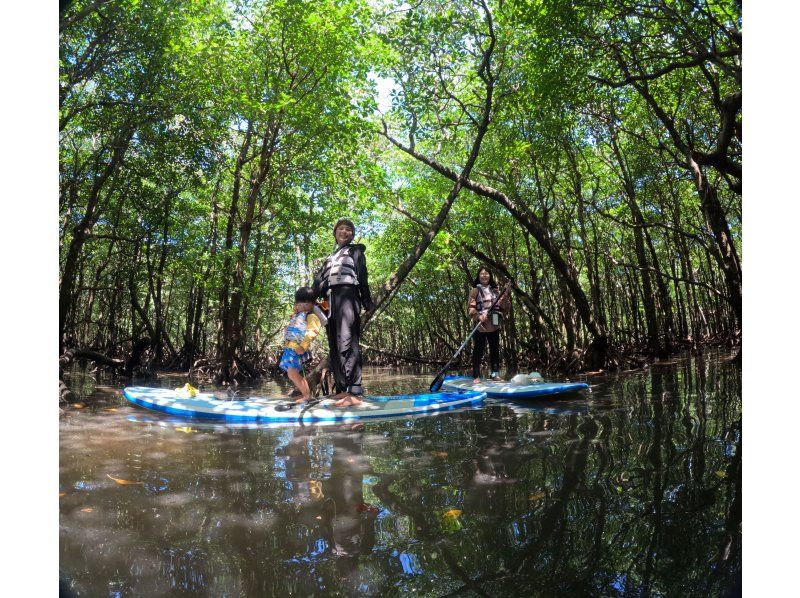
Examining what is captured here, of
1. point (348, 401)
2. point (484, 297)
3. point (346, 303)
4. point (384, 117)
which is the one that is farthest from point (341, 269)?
point (384, 117)

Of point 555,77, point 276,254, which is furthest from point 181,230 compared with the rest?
point 555,77

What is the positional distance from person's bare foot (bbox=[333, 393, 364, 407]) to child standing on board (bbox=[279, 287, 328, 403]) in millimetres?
498

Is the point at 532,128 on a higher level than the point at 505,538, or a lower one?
higher

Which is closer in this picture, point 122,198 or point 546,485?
point 546,485

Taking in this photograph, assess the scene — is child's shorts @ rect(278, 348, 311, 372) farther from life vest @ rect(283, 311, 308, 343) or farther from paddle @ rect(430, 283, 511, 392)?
paddle @ rect(430, 283, 511, 392)

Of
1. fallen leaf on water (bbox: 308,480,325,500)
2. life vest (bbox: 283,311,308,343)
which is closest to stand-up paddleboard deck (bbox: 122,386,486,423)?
life vest (bbox: 283,311,308,343)

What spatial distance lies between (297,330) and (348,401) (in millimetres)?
1009

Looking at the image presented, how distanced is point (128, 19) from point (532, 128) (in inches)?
287

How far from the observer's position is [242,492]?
7.22 feet

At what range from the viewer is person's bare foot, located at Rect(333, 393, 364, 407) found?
458 cm

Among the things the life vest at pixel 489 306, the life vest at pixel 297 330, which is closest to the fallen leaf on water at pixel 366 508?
the life vest at pixel 297 330

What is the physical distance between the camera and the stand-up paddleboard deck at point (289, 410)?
4.23 m

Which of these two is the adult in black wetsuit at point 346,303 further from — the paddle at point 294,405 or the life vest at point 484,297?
the life vest at point 484,297

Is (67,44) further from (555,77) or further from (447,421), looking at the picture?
(447,421)
